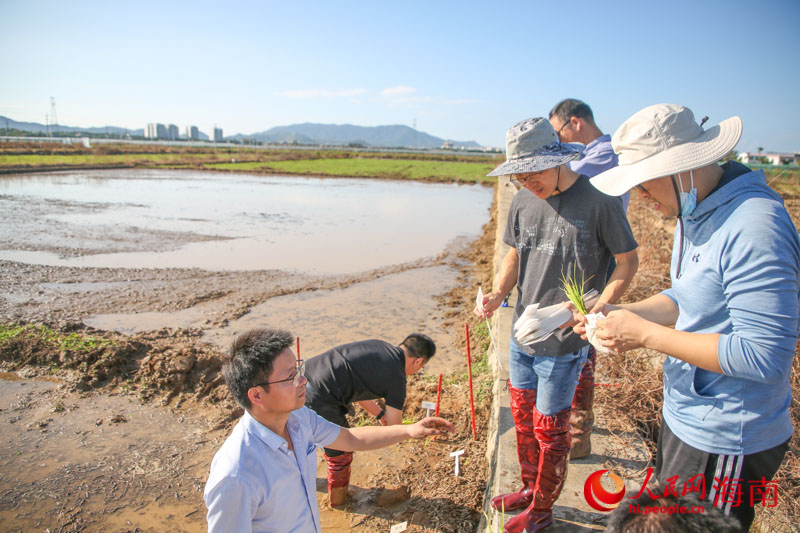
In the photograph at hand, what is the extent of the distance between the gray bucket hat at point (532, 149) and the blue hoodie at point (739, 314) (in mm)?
768

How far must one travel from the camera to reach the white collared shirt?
1.55 metres

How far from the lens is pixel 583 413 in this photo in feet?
9.33

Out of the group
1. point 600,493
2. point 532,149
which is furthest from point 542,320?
point 600,493

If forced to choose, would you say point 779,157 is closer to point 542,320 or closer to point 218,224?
point 542,320

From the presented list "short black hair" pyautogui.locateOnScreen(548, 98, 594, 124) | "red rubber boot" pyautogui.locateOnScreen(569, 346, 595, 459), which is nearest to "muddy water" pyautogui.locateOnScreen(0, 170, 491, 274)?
"short black hair" pyautogui.locateOnScreen(548, 98, 594, 124)

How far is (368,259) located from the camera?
11.8m

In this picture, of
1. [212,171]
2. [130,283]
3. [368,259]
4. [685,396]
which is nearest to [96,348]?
[130,283]

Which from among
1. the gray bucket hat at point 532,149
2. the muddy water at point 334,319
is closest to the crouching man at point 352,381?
the gray bucket hat at point 532,149

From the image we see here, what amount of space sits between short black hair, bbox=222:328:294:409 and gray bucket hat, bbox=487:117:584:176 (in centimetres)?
130

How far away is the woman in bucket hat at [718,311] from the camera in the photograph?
1281 millimetres

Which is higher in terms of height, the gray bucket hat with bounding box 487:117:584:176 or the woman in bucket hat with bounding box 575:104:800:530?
the gray bucket hat with bounding box 487:117:584:176


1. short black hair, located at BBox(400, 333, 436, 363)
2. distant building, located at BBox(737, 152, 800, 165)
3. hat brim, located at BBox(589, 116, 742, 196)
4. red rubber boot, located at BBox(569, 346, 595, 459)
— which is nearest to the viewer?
hat brim, located at BBox(589, 116, 742, 196)

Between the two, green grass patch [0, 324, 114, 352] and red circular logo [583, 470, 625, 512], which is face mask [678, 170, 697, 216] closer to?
red circular logo [583, 470, 625, 512]

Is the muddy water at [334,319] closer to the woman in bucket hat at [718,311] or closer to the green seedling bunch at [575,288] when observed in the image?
the green seedling bunch at [575,288]
